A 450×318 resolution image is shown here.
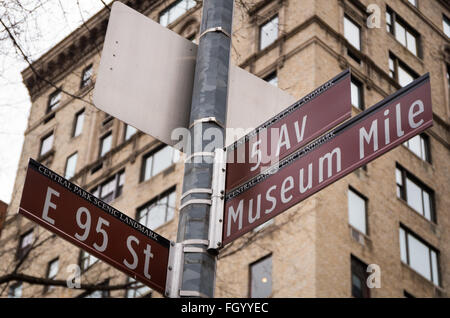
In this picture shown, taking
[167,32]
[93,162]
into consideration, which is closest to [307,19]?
[93,162]

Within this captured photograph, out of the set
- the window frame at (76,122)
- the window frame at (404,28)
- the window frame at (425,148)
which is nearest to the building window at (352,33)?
the window frame at (404,28)

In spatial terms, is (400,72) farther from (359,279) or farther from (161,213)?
(161,213)

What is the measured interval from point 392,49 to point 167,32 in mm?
29292

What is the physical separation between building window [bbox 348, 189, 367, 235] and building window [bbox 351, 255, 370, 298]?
126 centimetres

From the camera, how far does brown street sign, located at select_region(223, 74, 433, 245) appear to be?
16.2ft

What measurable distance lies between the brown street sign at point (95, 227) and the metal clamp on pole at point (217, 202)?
315mm

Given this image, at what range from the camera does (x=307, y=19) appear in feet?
102

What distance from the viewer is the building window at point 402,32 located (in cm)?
3531

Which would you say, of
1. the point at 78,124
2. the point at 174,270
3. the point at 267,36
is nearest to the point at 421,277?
the point at 267,36

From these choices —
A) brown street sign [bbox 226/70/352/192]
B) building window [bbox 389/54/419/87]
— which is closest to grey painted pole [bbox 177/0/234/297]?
brown street sign [bbox 226/70/352/192]

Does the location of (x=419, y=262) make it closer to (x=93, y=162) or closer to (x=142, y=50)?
(x=93, y=162)

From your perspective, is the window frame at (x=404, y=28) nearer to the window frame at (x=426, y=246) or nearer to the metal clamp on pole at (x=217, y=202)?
the window frame at (x=426, y=246)

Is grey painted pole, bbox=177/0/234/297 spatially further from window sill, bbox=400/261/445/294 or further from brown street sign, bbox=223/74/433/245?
window sill, bbox=400/261/445/294

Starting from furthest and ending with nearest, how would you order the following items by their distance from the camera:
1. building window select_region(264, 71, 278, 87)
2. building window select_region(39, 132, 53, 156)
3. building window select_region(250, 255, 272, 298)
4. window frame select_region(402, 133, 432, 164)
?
building window select_region(39, 132, 53, 156)
window frame select_region(402, 133, 432, 164)
building window select_region(264, 71, 278, 87)
building window select_region(250, 255, 272, 298)
